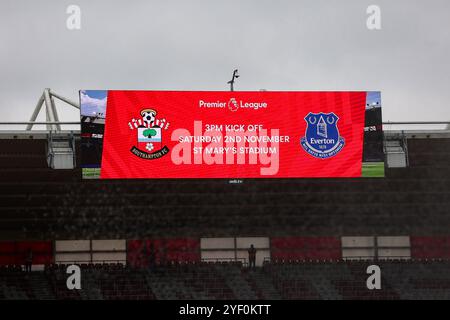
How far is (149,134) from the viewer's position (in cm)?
3269

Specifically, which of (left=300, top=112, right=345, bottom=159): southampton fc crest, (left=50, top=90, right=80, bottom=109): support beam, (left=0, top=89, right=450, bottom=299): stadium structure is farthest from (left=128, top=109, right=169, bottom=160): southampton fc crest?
(left=50, top=90, right=80, bottom=109): support beam

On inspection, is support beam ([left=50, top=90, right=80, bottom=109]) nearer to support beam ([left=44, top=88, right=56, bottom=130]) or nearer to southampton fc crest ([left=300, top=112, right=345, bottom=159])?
support beam ([left=44, top=88, right=56, bottom=130])

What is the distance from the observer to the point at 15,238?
37562 millimetres

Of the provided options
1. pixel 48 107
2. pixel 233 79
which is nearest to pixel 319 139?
pixel 233 79

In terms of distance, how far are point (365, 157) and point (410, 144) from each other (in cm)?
239

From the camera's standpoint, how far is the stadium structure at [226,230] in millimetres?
34312

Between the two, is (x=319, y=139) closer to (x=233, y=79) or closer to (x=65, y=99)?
(x=233, y=79)

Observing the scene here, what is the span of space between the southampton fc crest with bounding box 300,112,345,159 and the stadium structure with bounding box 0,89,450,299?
52.6 inches

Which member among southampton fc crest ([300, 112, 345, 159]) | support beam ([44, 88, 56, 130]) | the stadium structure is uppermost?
support beam ([44, 88, 56, 130])

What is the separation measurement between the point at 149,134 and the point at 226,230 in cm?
709

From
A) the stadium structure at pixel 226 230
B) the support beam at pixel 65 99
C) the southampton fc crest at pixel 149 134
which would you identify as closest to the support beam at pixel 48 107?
the stadium structure at pixel 226 230

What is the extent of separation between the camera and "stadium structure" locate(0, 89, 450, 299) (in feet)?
113

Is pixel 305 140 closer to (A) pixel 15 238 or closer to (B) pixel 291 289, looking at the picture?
(B) pixel 291 289
